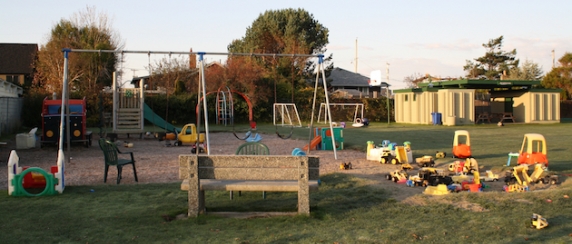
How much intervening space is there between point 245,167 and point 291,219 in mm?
889

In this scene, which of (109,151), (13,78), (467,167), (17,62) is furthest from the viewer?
(17,62)

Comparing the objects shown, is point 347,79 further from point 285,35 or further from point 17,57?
point 17,57

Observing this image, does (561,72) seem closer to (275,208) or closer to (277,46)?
A: (277,46)

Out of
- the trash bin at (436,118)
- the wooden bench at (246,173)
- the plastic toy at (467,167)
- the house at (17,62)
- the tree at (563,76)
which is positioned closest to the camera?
the wooden bench at (246,173)

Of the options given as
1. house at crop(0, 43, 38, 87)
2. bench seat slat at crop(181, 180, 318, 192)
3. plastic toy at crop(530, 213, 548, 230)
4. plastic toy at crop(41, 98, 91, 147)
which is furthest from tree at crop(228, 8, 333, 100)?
plastic toy at crop(530, 213, 548, 230)

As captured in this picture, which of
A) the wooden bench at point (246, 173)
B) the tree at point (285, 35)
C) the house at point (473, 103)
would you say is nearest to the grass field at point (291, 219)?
the wooden bench at point (246, 173)

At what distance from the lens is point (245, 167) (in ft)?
21.4

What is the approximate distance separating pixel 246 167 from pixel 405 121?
32070 mm

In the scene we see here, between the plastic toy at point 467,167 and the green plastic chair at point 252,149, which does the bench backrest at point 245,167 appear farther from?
the plastic toy at point 467,167

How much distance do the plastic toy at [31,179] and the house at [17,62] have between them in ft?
141

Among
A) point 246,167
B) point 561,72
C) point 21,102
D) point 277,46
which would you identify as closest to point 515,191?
point 246,167

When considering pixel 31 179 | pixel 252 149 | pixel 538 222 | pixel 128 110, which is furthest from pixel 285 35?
pixel 538 222

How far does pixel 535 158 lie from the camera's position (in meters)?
10.9

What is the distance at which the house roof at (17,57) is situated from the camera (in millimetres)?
48531
